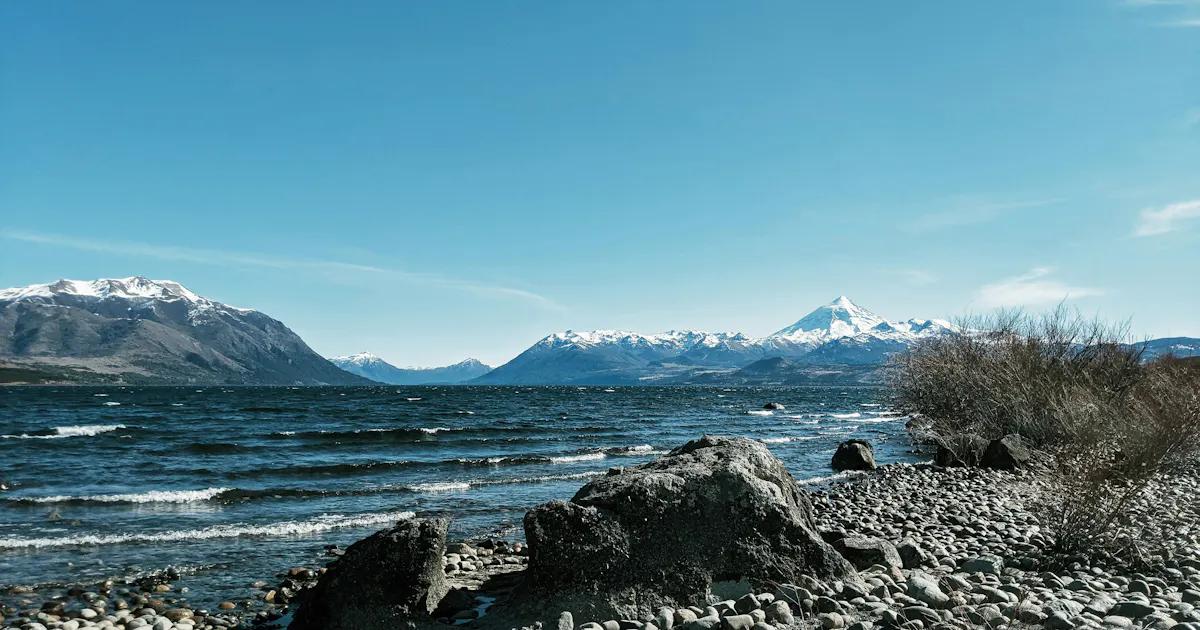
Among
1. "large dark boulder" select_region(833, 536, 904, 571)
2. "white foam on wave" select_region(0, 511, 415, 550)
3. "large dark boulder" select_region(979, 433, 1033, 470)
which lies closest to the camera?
"large dark boulder" select_region(833, 536, 904, 571)

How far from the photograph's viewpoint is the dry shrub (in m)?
10.6

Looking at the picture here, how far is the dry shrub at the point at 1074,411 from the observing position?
1061 cm

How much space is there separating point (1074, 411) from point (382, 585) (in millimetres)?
20519

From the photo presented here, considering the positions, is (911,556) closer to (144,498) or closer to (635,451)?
(144,498)

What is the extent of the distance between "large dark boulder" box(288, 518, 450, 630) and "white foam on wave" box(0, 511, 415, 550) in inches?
303

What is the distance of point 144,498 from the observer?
1977 centimetres

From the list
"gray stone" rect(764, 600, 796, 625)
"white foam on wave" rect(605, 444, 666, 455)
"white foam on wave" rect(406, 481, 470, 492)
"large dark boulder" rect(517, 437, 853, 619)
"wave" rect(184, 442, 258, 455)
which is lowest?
"white foam on wave" rect(605, 444, 666, 455)

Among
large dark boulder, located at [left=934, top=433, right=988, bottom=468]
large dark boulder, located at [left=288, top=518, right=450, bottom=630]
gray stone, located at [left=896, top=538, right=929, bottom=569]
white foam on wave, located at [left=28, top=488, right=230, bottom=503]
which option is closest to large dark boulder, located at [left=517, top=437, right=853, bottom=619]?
large dark boulder, located at [left=288, top=518, right=450, bottom=630]

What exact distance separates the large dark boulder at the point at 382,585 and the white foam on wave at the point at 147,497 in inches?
536

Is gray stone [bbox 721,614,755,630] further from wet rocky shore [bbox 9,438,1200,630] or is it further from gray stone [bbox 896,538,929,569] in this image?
gray stone [bbox 896,538,929,569]

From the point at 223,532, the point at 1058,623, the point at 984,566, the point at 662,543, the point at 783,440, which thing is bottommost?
the point at 783,440

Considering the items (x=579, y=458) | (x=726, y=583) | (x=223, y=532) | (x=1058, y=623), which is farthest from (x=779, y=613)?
(x=579, y=458)

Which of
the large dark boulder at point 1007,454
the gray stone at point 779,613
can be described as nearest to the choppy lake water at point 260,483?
the large dark boulder at point 1007,454

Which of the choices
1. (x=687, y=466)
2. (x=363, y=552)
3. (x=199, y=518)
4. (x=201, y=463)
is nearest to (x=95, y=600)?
(x=363, y=552)
